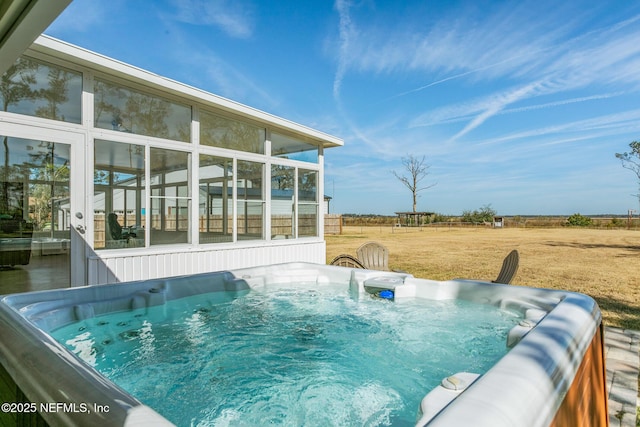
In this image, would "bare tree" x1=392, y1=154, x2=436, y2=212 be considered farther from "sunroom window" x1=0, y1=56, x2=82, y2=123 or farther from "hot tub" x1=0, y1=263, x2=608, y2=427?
"sunroom window" x1=0, y1=56, x2=82, y2=123

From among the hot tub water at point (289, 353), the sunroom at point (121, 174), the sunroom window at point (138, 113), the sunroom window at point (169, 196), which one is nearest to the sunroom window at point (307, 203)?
the sunroom at point (121, 174)

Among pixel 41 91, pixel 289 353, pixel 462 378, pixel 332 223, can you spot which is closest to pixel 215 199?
pixel 41 91

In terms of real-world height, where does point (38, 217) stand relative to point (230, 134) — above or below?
below

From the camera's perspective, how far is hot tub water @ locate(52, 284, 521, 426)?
1.80 m

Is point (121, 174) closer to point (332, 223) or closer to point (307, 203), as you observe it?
point (307, 203)

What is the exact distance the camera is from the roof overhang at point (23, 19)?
133 cm

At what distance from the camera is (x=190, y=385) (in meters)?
1.98

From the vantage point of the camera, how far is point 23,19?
1.42 meters

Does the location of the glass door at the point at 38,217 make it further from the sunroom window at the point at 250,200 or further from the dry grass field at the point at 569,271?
the dry grass field at the point at 569,271

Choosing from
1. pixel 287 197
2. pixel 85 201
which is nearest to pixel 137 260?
pixel 85 201

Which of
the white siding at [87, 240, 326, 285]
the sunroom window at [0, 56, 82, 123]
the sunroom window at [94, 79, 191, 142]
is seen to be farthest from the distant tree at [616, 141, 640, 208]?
the sunroom window at [0, 56, 82, 123]

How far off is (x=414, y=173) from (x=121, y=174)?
2719 cm

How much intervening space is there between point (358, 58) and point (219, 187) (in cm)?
737

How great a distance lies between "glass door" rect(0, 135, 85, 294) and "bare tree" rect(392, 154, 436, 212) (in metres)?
27.3
